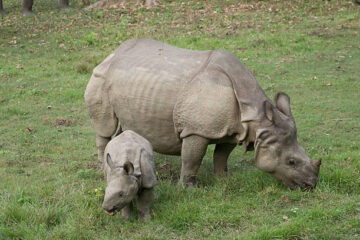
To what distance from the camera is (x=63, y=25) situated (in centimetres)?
1838

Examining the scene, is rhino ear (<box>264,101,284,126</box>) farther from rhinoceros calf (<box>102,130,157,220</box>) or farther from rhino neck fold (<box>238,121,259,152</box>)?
rhinoceros calf (<box>102,130,157,220</box>)

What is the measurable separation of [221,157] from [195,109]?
1082mm

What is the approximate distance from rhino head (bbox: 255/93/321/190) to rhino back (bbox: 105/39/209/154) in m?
1.15

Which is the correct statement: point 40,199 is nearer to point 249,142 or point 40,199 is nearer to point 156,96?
point 156,96

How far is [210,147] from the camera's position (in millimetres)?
8516

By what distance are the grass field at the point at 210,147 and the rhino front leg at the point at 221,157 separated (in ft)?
0.67

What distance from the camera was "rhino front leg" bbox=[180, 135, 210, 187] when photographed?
6215 mm

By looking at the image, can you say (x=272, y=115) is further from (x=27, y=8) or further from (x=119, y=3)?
(x=27, y=8)

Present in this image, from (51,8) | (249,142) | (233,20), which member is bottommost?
(51,8)

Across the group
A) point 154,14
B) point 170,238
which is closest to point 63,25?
point 154,14

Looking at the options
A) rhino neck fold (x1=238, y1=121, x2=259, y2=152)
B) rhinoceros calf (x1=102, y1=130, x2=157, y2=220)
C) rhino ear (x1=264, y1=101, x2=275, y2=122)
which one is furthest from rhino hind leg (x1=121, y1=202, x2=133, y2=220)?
rhino ear (x1=264, y1=101, x2=275, y2=122)

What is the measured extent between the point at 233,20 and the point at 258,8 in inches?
70.6

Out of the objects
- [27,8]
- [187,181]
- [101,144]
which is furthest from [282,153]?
[27,8]

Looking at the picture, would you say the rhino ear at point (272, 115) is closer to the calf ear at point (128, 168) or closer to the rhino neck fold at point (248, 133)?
the rhino neck fold at point (248, 133)
